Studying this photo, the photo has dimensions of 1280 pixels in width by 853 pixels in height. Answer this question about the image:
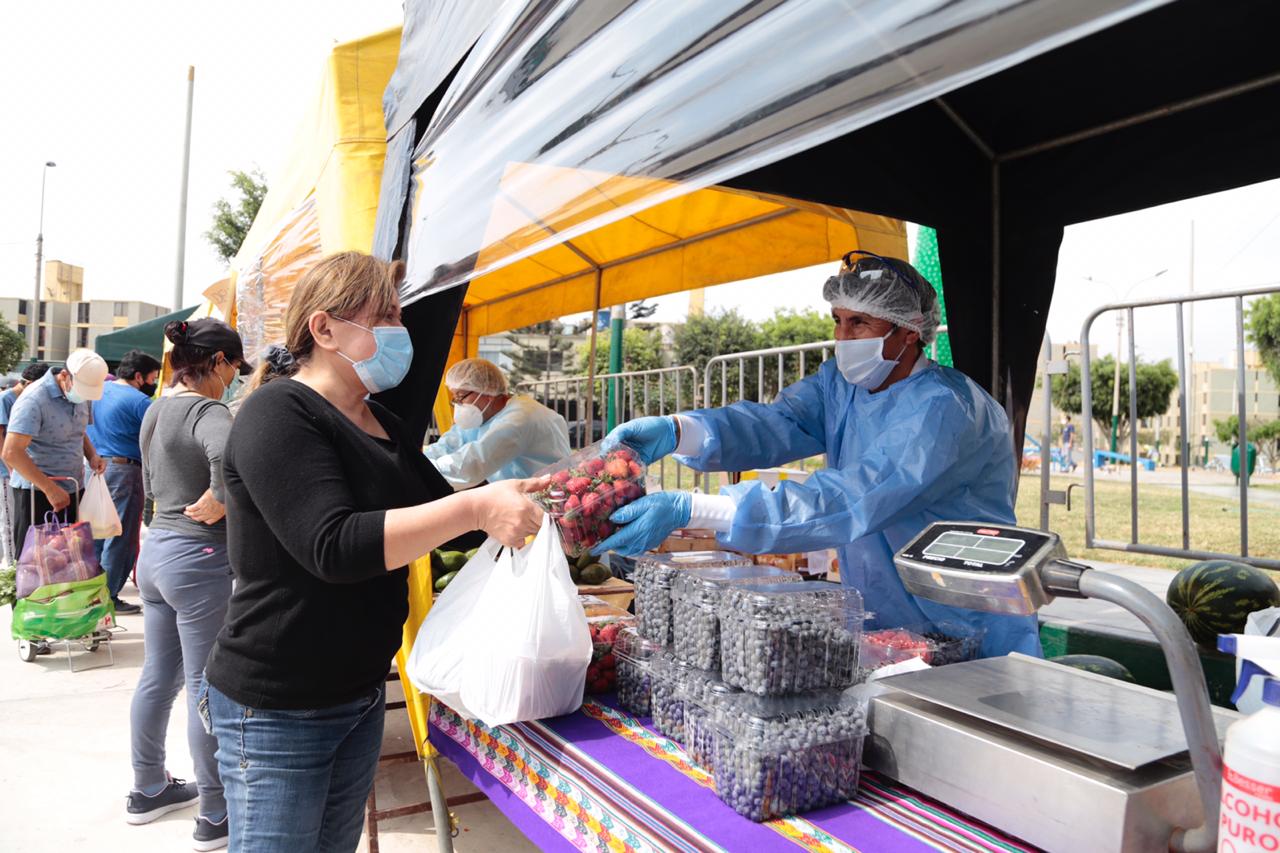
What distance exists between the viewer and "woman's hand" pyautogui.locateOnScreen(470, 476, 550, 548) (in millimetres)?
1654

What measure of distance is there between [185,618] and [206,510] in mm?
411

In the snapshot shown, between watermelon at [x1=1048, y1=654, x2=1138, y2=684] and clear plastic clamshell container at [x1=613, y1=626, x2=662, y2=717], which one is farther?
watermelon at [x1=1048, y1=654, x2=1138, y2=684]

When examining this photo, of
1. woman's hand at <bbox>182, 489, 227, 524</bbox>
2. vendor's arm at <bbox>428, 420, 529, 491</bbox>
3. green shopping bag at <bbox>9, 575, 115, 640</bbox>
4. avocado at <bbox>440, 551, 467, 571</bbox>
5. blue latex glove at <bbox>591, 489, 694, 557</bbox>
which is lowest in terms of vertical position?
green shopping bag at <bbox>9, 575, 115, 640</bbox>

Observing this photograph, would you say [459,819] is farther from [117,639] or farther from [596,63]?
[117,639]

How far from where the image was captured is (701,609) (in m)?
1.77

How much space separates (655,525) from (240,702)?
3.04ft

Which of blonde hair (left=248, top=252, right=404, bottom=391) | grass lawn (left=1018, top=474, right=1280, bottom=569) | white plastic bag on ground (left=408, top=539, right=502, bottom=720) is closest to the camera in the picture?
blonde hair (left=248, top=252, right=404, bottom=391)

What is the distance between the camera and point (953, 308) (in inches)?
140

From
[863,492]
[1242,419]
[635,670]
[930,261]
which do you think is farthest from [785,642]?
[1242,419]

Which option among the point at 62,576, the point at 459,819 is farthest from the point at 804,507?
the point at 62,576

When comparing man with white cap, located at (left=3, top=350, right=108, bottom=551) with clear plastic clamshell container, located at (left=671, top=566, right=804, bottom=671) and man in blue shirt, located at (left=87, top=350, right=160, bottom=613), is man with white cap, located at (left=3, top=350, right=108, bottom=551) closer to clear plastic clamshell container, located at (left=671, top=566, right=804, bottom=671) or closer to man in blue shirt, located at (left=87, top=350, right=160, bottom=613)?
man in blue shirt, located at (left=87, top=350, right=160, bottom=613)

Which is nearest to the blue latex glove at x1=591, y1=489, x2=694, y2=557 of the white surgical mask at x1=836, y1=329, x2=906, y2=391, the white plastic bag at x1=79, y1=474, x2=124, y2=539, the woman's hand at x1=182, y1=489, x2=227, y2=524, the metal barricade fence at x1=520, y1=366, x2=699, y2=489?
the white surgical mask at x1=836, y1=329, x2=906, y2=391

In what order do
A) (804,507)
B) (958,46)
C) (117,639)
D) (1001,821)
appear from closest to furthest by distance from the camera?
(958,46), (1001,821), (804,507), (117,639)

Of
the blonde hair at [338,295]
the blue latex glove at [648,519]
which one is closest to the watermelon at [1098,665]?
the blue latex glove at [648,519]
